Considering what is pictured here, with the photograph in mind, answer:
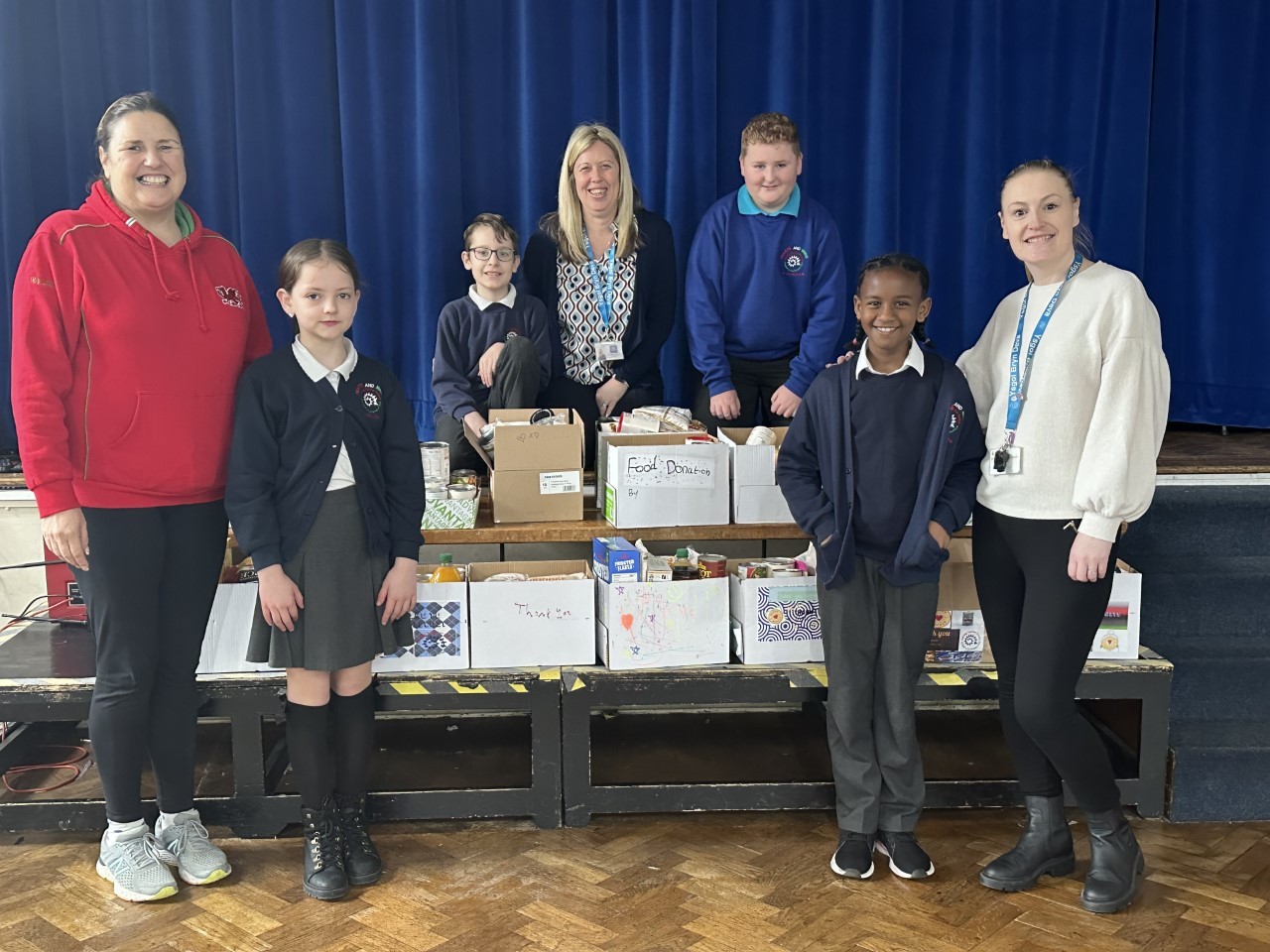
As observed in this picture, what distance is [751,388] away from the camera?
11.1 ft

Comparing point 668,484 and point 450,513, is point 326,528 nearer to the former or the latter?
point 450,513

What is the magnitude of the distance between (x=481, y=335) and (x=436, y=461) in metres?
0.51

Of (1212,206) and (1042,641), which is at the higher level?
(1212,206)

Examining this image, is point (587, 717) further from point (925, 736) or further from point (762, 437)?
point (925, 736)

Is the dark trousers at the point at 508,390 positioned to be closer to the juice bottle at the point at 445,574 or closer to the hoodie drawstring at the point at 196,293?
the juice bottle at the point at 445,574

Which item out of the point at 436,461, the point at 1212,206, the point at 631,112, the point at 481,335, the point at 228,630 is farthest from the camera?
the point at 1212,206

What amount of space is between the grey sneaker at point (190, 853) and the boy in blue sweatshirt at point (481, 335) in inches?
46.8

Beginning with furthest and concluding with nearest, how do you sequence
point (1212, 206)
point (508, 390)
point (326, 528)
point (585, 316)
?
point (1212, 206), point (585, 316), point (508, 390), point (326, 528)

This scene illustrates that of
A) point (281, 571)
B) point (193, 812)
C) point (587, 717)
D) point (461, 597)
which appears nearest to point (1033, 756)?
point (587, 717)

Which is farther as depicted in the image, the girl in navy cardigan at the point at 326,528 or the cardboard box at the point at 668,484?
the cardboard box at the point at 668,484

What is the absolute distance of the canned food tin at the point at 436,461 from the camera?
2885 mm

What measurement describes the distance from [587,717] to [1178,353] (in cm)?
281

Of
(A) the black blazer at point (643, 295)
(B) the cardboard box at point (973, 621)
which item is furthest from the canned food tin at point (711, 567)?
(A) the black blazer at point (643, 295)

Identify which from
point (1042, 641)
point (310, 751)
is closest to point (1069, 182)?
point (1042, 641)
